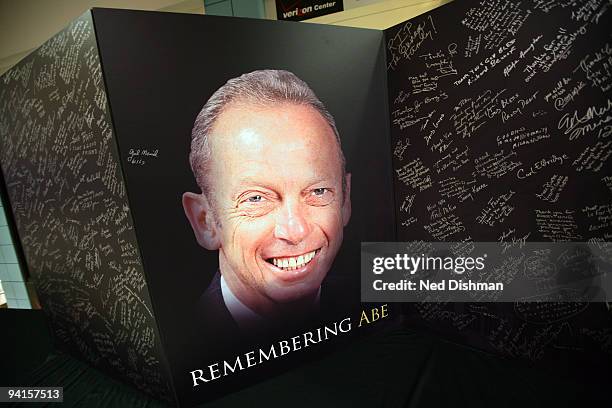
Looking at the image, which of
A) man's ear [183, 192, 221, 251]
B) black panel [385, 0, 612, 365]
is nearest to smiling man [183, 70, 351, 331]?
man's ear [183, 192, 221, 251]

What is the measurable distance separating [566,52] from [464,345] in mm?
1471

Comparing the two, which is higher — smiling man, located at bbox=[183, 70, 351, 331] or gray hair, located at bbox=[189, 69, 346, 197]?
gray hair, located at bbox=[189, 69, 346, 197]

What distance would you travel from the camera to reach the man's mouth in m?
1.65

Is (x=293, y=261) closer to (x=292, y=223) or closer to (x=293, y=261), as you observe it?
(x=293, y=261)

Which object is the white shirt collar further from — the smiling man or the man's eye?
the man's eye

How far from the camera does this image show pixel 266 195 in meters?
1.56

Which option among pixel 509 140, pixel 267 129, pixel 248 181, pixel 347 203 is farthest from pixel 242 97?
pixel 509 140

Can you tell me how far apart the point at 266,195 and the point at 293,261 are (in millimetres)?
372

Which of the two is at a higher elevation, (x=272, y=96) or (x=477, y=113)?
(x=272, y=96)

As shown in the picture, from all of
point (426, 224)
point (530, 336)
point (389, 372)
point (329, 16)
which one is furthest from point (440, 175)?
point (329, 16)

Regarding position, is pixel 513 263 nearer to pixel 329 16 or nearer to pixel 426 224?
pixel 426 224

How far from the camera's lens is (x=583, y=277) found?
1.45 m

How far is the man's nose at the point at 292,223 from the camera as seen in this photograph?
5.25 feet

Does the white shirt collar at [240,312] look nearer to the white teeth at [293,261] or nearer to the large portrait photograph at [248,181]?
the large portrait photograph at [248,181]
